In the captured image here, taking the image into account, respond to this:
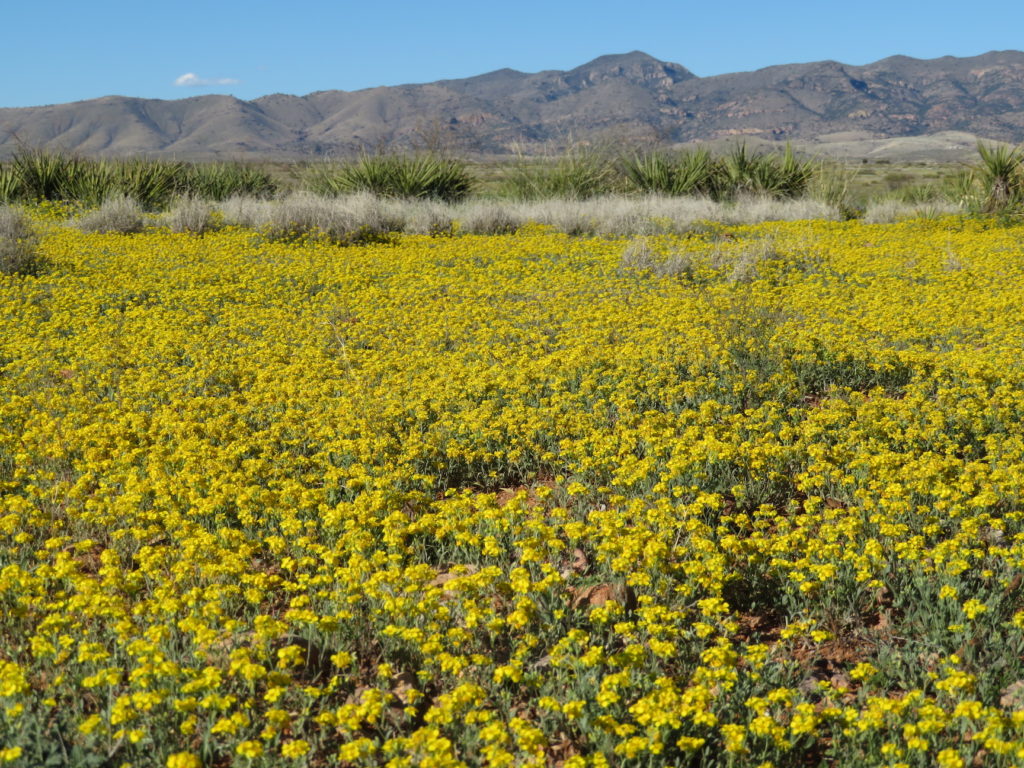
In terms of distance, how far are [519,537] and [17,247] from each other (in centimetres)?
1087

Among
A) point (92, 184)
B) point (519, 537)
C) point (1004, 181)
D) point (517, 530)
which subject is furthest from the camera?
point (92, 184)

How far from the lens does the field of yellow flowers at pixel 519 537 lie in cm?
331

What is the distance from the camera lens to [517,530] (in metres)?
4.90

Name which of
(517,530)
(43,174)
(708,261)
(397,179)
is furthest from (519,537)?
(43,174)

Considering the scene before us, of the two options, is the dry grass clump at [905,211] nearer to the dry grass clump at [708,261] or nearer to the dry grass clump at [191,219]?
the dry grass clump at [708,261]

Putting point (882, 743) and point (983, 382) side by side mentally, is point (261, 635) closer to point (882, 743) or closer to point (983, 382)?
point (882, 743)

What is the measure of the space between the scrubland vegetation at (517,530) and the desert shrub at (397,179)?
10.3 metres

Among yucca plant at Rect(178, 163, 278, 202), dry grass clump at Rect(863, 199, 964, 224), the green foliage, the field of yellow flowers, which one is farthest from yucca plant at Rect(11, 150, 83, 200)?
dry grass clump at Rect(863, 199, 964, 224)

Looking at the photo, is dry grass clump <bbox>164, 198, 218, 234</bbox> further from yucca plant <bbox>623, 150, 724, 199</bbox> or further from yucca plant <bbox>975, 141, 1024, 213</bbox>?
yucca plant <bbox>975, 141, 1024, 213</bbox>

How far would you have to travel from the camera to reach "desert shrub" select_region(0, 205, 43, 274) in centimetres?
1220

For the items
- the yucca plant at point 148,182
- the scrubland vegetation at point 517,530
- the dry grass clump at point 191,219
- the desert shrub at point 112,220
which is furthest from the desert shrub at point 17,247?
the yucca plant at point 148,182

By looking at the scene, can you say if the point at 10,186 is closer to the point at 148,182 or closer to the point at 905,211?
the point at 148,182

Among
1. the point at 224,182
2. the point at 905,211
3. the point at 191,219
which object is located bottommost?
the point at 905,211

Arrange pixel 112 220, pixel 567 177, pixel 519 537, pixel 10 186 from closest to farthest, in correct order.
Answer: pixel 519 537, pixel 112 220, pixel 10 186, pixel 567 177
